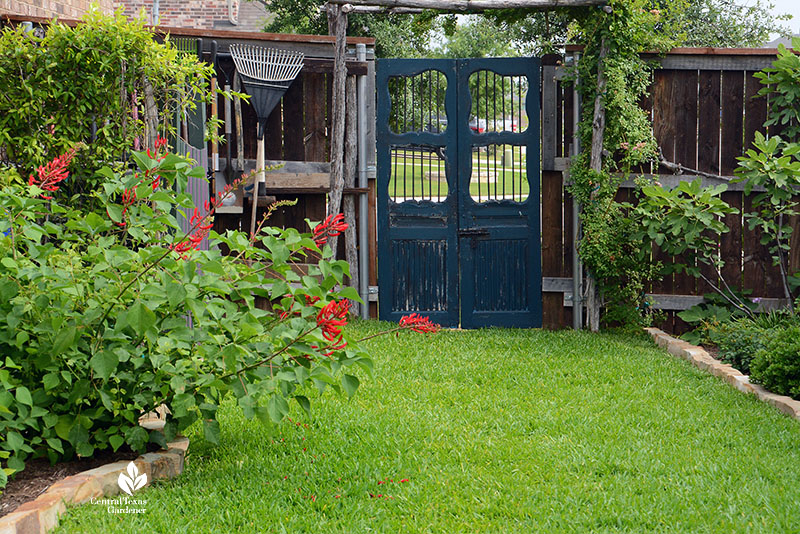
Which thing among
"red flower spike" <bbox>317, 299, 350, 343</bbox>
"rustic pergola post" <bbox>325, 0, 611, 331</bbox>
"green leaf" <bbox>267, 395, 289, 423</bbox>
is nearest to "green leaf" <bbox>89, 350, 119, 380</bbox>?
"green leaf" <bbox>267, 395, 289, 423</bbox>

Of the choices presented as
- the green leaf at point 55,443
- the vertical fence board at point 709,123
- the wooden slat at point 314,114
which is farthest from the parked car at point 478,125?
the green leaf at point 55,443

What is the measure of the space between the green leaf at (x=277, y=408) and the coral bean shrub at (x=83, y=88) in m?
2.12

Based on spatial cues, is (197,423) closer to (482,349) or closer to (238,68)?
(482,349)

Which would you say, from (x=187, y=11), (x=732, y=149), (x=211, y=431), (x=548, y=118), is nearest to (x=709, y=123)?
(x=732, y=149)

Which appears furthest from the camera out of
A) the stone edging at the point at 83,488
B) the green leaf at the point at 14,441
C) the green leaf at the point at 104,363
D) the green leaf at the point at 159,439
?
the green leaf at the point at 159,439

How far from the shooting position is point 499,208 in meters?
7.21

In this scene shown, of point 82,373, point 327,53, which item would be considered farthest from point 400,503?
point 327,53

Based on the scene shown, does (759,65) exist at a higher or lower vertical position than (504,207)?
higher

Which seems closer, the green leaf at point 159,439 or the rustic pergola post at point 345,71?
the green leaf at point 159,439

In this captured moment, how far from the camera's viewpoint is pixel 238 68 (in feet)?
22.1

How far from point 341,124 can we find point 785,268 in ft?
12.4

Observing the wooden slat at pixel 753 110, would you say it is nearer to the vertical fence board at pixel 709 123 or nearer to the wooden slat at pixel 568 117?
the vertical fence board at pixel 709 123

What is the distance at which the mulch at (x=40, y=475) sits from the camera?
3.00m

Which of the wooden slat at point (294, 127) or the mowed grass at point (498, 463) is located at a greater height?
the wooden slat at point (294, 127)
